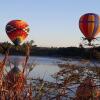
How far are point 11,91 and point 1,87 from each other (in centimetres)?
5

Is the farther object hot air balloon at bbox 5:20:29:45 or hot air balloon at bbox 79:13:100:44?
hot air balloon at bbox 5:20:29:45

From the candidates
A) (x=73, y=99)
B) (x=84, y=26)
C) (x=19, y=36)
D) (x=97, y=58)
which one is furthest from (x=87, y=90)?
(x=19, y=36)

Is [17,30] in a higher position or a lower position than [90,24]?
lower

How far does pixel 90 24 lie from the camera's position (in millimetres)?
22594

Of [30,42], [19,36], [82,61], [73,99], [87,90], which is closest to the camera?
[30,42]

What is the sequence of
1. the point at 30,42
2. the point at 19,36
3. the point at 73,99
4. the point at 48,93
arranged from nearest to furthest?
the point at 30,42, the point at 48,93, the point at 73,99, the point at 19,36

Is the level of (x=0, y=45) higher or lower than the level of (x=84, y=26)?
higher

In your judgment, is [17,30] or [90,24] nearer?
[90,24]

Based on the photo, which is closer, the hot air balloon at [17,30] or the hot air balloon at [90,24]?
the hot air balloon at [90,24]

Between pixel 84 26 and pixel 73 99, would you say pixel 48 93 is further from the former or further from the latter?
A: pixel 84 26

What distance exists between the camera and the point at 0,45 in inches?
74.3

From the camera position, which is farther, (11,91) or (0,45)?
(0,45)

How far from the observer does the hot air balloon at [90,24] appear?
22516mm

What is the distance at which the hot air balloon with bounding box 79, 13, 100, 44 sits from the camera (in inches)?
886
